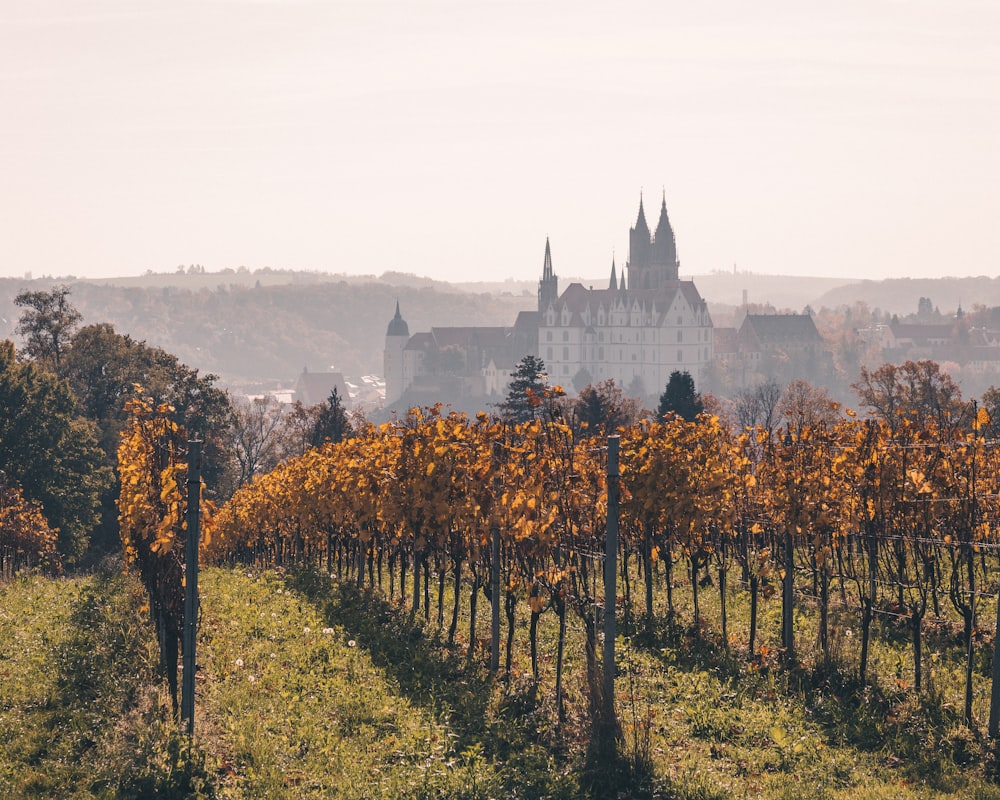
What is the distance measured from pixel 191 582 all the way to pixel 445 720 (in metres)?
3.28

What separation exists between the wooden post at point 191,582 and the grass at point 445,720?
373 millimetres

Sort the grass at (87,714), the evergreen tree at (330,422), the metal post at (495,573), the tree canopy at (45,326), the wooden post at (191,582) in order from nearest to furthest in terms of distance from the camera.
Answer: the grass at (87,714) < the wooden post at (191,582) < the metal post at (495,573) < the tree canopy at (45,326) < the evergreen tree at (330,422)

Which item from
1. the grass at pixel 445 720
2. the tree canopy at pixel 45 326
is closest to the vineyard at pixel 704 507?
the grass at pixel 445 720

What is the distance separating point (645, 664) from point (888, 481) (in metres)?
4.21

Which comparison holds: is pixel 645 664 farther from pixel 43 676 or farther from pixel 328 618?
pixel 43 676

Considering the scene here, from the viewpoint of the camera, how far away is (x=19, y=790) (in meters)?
11.3

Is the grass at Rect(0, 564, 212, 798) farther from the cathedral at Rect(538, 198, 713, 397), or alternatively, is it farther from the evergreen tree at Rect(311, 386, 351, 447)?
the cathedral at Rect(538, 198, 713, 397)

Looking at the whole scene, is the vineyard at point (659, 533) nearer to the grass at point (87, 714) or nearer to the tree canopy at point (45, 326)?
the grass at point (87, 714)

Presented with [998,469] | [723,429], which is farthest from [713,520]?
[998,469]

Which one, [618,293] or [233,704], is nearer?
[233,704]

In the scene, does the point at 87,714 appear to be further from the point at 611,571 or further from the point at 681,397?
the point at 681,397

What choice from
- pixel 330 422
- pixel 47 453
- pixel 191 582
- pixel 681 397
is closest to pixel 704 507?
pixel 191 582

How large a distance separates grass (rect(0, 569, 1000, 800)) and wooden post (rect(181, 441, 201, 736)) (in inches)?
14.7

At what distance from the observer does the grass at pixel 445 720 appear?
1153 cm
